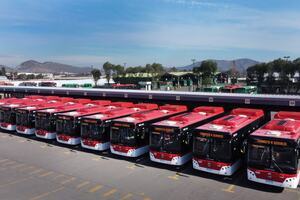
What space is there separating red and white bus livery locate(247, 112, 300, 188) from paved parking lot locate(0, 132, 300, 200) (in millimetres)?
787

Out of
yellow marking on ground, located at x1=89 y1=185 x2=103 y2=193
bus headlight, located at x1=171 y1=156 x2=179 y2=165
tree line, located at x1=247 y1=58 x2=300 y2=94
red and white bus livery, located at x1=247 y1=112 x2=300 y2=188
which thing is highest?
tree line, located at x1=247 y1=58 x2=300 y2=94

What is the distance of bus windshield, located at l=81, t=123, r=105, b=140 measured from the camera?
21.3 metres

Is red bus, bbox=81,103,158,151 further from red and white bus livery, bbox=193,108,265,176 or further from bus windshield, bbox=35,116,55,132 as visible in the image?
red and white bus livery, bbox=193,108,265,176

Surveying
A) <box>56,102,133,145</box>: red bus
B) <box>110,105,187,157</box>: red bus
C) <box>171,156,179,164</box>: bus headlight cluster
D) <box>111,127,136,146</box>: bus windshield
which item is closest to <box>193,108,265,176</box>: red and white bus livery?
<box>171,156,179,164</box>: bus headlight cluster

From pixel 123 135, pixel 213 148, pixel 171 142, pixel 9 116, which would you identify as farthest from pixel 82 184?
pixel 9 116

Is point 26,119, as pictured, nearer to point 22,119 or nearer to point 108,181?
point 22,119

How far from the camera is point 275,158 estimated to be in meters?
14.6

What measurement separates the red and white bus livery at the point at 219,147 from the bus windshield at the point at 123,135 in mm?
4330

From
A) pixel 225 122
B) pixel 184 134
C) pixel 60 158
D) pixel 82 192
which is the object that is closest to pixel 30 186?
pixel 82 192

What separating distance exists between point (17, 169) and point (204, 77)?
255ft

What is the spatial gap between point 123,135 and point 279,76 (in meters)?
71.5

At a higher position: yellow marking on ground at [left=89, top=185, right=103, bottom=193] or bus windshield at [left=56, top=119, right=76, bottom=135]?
bus windshield at [left=56, top=119, right=76, bottom=135]

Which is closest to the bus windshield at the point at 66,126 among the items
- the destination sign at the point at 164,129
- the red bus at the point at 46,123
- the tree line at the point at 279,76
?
the red bus at the point at 46,123

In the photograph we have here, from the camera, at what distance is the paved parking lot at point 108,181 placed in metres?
14.7
